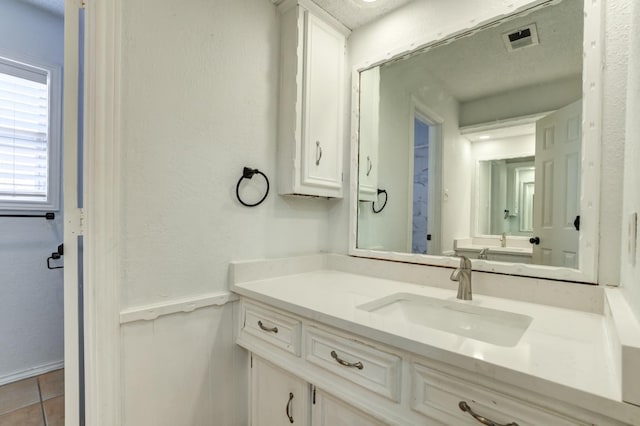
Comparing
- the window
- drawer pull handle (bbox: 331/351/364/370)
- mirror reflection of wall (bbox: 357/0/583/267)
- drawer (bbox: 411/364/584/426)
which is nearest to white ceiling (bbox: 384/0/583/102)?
mirror reflection of wall (bbox: 357/0/583/267)

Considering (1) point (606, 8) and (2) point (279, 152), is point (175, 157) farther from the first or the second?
(1) point (606, 8)

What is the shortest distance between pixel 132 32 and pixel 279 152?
727mm

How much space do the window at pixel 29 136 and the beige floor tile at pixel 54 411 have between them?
1.20 metres

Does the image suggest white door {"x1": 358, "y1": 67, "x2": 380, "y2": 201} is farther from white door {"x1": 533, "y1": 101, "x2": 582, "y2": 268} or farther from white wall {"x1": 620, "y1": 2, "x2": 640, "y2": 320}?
white wall {"x1": 620, "y1": 2, "x2": 640, "y2": 320}

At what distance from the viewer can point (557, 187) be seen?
1.06 m

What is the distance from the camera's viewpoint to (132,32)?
1038mm

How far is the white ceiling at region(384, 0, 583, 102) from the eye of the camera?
1.03 metres

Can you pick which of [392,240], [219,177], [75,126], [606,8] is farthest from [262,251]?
[606,8]

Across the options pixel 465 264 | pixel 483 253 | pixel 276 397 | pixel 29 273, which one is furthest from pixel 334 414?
pixel 29 273

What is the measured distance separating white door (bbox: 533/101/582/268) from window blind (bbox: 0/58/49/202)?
9.34ft

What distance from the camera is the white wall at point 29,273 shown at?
6.03 feet

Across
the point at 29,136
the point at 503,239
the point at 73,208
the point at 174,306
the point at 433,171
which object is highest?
the point at 29,136

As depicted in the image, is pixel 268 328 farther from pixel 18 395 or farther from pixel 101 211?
pixel 18 395

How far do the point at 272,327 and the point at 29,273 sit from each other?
190 cm
